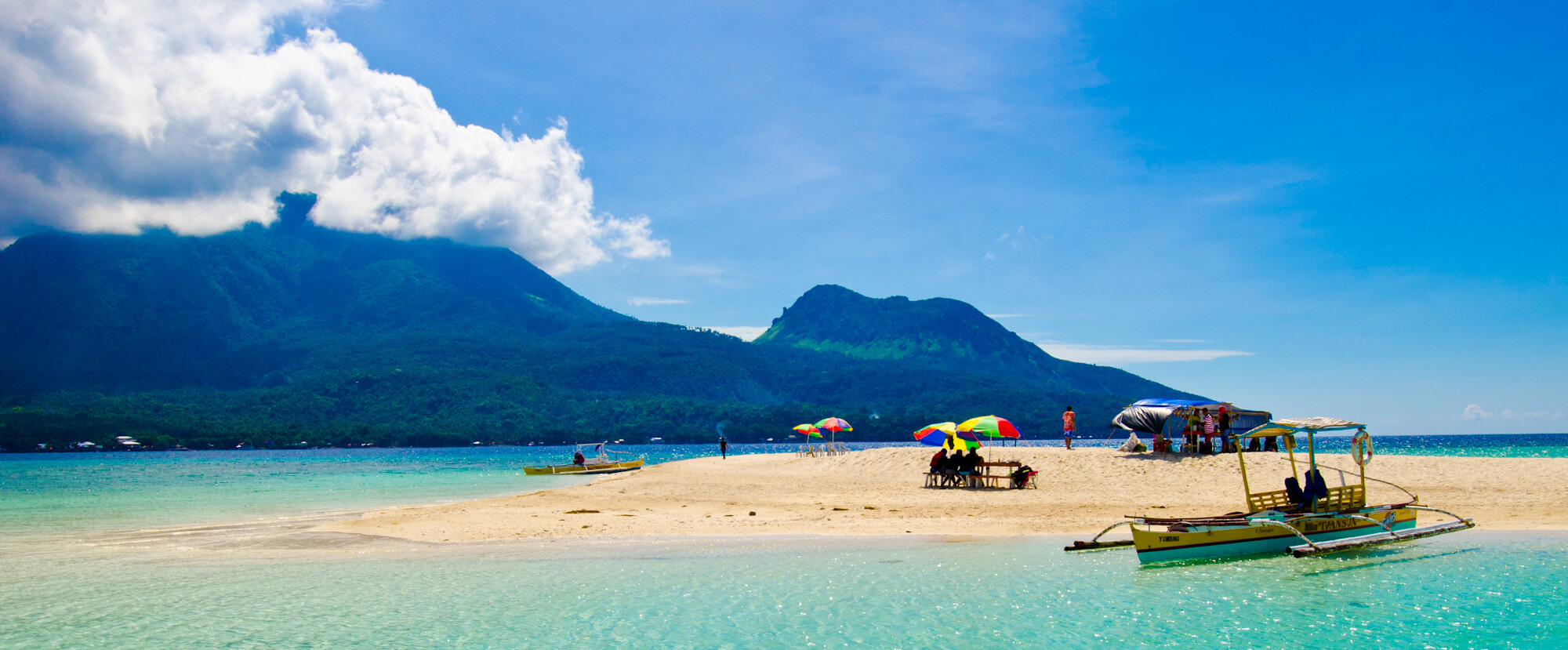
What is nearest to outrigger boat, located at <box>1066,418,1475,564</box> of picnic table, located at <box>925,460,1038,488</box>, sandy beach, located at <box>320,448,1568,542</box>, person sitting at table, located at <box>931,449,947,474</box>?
sandy beach, located at <box>320,448,1568,542</box>

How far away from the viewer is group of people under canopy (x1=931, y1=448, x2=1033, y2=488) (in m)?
29.4

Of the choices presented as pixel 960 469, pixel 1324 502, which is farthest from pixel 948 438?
pixel 1324 502

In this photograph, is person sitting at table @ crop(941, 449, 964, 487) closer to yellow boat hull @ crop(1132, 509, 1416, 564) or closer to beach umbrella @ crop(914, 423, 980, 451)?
beach umbrella @ crop(914, 423, 980, 451)

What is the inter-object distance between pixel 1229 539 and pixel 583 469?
46.6 metres

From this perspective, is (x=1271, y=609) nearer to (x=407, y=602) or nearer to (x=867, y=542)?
(x=867, y=542)

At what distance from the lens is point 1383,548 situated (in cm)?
1827

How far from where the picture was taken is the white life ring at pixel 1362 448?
57.7ft

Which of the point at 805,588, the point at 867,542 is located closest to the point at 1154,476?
the point at 867,542

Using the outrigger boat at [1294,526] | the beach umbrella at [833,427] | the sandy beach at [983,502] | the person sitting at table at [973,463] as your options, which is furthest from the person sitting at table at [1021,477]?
the beach umbrella at [833,427]

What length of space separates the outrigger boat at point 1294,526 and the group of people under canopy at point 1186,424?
1254 centimetres

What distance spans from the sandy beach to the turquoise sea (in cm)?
218

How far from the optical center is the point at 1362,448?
17719 mm

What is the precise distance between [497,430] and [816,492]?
156m

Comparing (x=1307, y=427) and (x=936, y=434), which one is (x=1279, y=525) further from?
(x=936, y=434)
